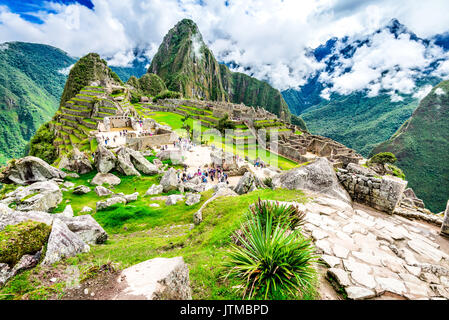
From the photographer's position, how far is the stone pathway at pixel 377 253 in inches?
130

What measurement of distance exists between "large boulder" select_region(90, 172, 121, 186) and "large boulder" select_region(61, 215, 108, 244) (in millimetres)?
7347

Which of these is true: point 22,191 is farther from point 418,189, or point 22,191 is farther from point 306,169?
point 418,189

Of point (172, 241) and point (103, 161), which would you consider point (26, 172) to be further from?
point (172, 241)

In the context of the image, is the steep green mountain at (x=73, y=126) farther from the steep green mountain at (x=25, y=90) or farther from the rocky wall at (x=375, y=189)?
the steep green mountain at (x=25, y=90)

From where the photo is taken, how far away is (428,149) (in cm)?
8369

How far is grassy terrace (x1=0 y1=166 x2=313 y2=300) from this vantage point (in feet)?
10.1

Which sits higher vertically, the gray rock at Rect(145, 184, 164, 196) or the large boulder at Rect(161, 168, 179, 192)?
the large boulder at Rect(161, 168, 179, 192)

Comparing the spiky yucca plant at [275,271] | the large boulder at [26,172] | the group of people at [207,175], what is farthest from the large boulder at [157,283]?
the group of people at [207,175]

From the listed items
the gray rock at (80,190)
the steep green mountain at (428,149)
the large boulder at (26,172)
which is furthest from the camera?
the steep green mountain at (428,149)

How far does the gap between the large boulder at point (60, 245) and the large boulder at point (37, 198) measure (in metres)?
5.47

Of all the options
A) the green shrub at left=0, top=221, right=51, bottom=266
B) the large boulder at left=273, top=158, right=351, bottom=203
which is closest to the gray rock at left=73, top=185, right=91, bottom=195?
the green shrub at left=0, top=221, right=51, bottom=266

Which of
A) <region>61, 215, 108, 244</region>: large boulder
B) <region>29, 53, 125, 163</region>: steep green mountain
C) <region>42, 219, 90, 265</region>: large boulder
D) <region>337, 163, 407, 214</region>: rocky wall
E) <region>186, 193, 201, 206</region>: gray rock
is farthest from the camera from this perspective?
<region>29, 53, 125, 163</region>: steep green mountain

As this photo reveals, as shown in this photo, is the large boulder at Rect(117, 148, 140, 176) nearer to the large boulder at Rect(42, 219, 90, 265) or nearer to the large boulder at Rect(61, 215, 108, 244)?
the large boulder at Rect(61, 215, 108, 244)

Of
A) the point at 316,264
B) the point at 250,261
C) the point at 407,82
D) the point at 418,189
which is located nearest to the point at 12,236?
the point at 250,261
